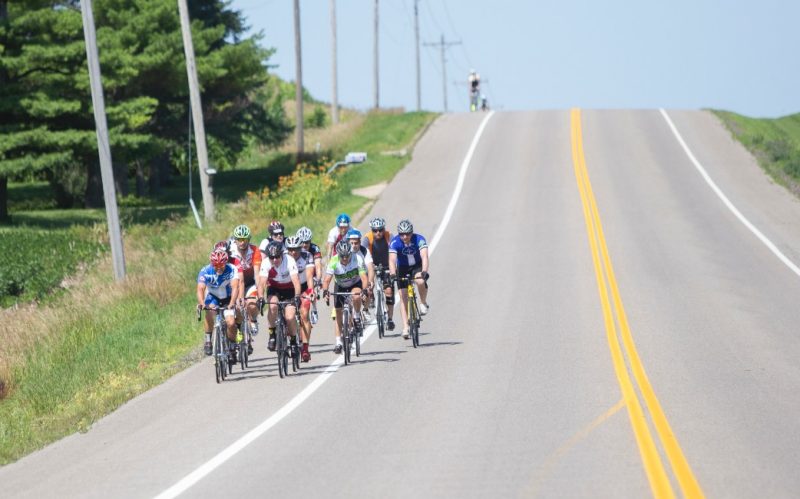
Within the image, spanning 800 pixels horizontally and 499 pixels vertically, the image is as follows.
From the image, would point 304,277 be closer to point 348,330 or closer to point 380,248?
point 348,330

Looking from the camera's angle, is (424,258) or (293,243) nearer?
(293,243)

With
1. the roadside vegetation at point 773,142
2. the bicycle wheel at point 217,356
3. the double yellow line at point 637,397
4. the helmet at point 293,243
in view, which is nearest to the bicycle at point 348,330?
the helmet at point 293,243

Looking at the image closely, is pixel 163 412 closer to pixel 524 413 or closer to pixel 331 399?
pixel 331 399

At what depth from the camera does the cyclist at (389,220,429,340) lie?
19094 mm

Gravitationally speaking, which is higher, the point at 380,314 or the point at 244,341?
the point at 244,341

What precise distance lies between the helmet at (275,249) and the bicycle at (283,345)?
2.30ft

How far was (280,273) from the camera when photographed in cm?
1728

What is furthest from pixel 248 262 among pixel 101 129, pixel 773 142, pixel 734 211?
pixel 773 142

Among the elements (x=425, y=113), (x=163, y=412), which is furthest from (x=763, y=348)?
(x=425, y=113)

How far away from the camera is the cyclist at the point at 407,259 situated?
62.6ft

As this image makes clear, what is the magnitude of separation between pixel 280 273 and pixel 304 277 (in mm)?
663

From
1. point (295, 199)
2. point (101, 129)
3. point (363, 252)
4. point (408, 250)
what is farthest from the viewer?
point (295, 199)

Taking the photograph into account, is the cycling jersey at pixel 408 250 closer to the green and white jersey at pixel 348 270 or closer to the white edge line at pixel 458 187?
the green and white jersey at pixel 348 270

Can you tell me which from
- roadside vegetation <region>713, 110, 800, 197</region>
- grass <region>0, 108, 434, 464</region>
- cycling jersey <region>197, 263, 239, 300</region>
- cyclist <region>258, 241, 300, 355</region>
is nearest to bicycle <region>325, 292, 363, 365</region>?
cyclist <region>258, 241, 300, 355</region>
